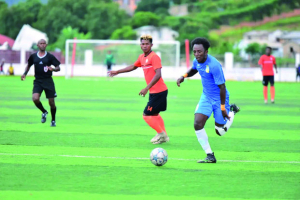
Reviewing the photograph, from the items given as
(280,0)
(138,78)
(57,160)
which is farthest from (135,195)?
(280,0)

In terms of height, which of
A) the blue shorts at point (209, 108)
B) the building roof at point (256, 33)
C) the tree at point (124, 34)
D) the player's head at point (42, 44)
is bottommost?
the blue shorts at point (209, 108)

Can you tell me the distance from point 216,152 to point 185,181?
2.79m

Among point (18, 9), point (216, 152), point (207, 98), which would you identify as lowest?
point (216, 152)

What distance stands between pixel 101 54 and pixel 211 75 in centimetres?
3640

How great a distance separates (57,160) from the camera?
9.11 meters

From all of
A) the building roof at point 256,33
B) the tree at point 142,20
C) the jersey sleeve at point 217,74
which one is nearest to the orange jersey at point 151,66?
the jersey sleeve at point 217,74

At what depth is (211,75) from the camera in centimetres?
909

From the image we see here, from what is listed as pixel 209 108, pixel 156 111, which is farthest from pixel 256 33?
pixel 209 108

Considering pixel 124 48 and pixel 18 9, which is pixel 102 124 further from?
pixel 18 9

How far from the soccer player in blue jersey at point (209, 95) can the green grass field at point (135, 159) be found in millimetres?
477

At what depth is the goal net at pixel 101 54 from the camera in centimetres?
4444

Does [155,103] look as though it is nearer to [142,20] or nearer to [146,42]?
[146,42]

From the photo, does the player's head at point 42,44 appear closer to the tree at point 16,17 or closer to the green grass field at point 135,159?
the green grass field at point 135,159

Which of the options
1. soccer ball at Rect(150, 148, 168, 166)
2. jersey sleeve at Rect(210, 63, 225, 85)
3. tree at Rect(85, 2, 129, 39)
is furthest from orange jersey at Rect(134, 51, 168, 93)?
tree at Rect(85, 2, 129, 39)
